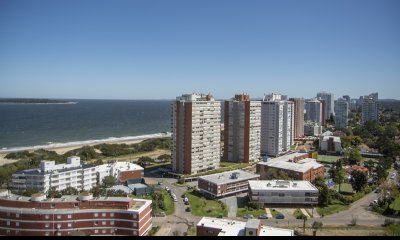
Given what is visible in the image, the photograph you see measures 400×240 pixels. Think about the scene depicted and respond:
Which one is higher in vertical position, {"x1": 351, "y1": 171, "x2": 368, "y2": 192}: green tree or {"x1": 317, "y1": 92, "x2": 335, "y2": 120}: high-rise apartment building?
{"x1": 317, "y1": 92, "x2": 335, "y2": 120}: high-rise apartment building

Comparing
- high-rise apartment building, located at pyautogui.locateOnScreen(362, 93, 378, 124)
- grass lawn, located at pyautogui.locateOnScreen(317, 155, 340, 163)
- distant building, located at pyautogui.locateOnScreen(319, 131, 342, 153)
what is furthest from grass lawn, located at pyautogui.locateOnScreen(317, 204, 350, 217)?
high-rise apartment building, located at pyautogui.locateOnScreen(362, 93, 378, 124)

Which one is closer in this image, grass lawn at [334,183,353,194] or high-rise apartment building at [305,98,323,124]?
grass lawn at [334,183,353,194]

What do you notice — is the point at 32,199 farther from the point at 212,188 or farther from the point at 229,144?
the point at 229,144

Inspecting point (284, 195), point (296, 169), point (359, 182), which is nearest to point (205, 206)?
point (284, 195)

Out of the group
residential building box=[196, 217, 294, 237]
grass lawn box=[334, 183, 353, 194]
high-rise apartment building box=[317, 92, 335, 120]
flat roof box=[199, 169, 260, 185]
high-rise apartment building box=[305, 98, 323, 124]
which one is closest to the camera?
residential building box=[196, 217, 294, 237]

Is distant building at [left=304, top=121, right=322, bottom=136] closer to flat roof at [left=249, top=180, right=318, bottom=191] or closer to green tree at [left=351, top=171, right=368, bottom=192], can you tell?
green tree at [left=351, top=171, right=368, bottom=192]

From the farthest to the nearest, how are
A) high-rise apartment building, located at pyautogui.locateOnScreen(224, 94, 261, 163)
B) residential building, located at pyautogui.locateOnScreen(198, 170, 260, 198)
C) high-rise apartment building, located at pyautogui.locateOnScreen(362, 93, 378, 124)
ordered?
high-rise apartment building, located at pyautogui.locateOnScreen(362, 93, 378, 124) → high-rise apartment building, located at pyautogui.locateOnScreen(224, 94, 261, 163) → residential building, located at pyautogui.locateOnScreen(198, 170, 260, 198)

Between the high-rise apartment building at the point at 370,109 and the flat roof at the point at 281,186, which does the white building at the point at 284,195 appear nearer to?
the flat roof at the point at 281,186

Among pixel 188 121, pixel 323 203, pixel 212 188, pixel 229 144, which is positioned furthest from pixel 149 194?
pixel 229 144

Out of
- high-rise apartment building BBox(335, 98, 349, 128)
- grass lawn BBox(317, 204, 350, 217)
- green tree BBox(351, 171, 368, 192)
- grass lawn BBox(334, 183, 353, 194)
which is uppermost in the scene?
high-rise apartment building BBox(335, 98, 349, 128)
